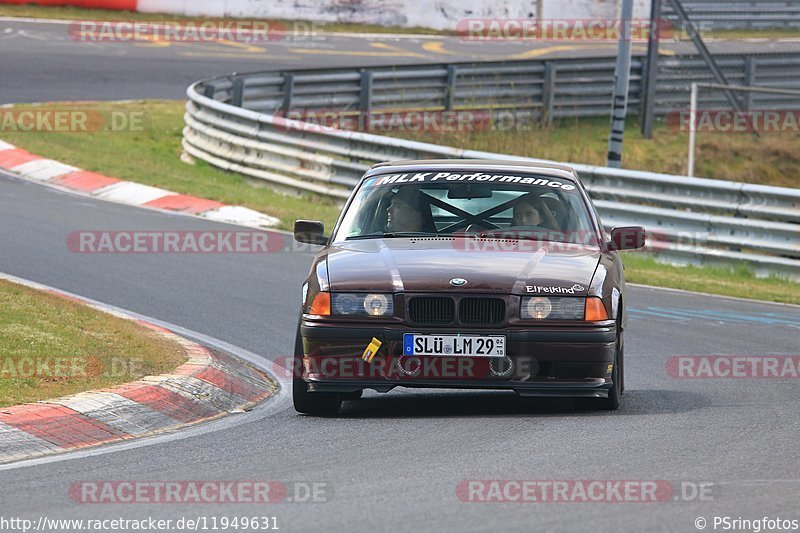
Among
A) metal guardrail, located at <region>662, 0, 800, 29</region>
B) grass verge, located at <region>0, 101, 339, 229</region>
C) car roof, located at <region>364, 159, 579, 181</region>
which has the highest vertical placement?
metal guardrail, located at <region>662, 0, 800, 29</region>

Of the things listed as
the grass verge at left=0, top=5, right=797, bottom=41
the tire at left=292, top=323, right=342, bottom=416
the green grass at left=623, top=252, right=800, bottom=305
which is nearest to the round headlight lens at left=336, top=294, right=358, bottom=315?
the tire at left=292, top=323, right=342, bottom=416

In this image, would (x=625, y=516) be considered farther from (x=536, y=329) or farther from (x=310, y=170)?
(x=310, y=170)

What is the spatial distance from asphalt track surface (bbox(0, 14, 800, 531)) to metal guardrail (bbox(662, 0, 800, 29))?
17126 mm

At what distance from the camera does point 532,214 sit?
9.66 m

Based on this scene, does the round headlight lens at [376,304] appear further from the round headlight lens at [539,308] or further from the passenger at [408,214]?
the passenger at [408,214]

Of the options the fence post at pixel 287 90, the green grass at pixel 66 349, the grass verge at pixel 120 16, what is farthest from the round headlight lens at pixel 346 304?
the grass verge at pixel 120 16

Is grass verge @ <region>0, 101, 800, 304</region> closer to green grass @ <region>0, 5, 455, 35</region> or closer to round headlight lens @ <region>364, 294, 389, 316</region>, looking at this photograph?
round headlight lens @ <region>364, 294, 389, 316</region>

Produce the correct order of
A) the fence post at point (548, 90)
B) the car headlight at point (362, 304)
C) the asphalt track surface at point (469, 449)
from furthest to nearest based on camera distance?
the fence post at point (548, 90) < the car headlight at point (362, 304) < the asphalt track surface at point (469, 449)

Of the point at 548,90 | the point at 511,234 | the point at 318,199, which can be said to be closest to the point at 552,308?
the point at 511,234

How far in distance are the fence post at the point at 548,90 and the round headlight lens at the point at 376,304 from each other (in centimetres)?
1988

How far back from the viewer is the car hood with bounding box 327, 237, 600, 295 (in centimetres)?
841

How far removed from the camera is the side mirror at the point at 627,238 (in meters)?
9.75

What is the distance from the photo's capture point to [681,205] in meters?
17.9

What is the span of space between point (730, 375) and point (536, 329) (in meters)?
2.83
